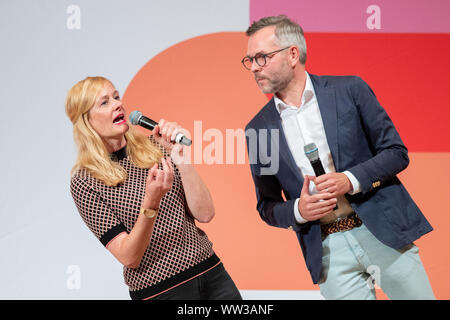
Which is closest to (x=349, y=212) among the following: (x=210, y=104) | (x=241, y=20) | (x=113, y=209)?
(x=113, y=209)

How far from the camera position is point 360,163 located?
1974mm

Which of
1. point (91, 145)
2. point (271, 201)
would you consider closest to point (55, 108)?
point (91, 145)

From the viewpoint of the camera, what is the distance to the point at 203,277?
1.90m

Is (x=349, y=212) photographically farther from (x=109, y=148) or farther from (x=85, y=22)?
(x=85, y=22)

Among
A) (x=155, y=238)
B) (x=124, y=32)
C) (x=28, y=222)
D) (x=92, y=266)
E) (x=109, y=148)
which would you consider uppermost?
(x=124, y=32)

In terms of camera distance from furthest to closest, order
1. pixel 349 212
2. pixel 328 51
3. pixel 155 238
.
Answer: pixel 328 51 < pixel 349 212 < pixel 155 238

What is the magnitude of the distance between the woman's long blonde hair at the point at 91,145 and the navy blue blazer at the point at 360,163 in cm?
55

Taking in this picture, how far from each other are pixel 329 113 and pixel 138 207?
0.91 meters

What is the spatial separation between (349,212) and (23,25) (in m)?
2.63

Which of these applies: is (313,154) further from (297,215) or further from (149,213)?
(149,213)

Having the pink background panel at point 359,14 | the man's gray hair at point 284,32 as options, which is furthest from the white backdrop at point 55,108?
the man's gray hair at point 284,32

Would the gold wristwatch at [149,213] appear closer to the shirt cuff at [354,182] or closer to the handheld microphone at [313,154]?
the handheld microphone at [313,154]

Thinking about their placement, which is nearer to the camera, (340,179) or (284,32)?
(340,179)

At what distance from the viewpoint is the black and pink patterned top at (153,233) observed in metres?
1.86
